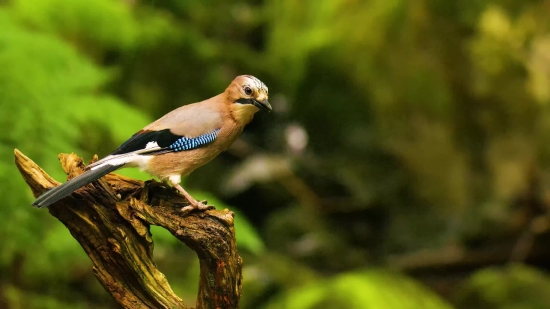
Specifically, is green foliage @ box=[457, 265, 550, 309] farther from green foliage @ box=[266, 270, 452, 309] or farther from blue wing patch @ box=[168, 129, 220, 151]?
blue wing patch @ box=[168, 129, 220, 151]

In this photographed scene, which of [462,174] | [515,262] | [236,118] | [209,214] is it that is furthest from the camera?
[462,174]

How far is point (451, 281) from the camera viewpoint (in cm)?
400

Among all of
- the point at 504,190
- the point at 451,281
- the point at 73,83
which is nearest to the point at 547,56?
the point at 504,190

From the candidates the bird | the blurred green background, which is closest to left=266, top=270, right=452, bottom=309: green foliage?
the blurred green background

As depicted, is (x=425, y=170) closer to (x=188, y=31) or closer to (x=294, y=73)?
(x=294, y=73)

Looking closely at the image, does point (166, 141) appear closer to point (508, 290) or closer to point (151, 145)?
point (151, 145)

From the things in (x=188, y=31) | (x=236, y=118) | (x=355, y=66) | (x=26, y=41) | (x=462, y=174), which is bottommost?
(x=236, y=118)

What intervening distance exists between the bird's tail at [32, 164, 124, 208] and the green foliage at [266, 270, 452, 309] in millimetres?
1731

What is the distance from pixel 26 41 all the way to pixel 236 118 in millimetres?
1517

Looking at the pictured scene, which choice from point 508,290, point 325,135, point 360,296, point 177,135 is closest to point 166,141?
point 177,135

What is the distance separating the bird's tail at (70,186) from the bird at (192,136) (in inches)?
4.6

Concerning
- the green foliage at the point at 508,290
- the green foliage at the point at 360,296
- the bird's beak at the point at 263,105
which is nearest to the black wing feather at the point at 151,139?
the bird's beak at the point at 263,105

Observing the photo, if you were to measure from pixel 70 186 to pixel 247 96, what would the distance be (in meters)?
0.53

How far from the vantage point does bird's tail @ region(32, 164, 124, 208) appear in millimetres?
1330
